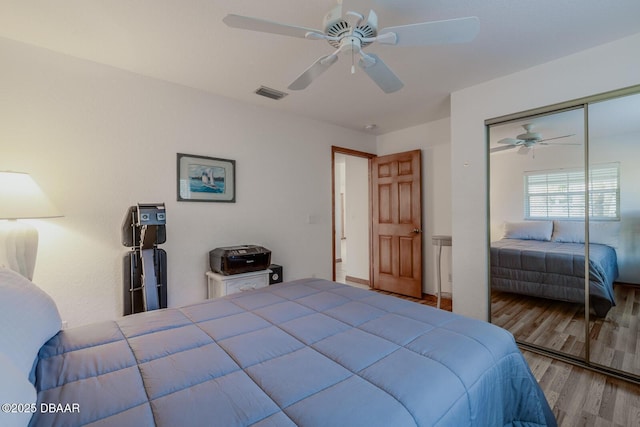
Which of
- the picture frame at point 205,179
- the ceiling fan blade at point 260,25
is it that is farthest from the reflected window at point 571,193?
the picture frame at point 205,179

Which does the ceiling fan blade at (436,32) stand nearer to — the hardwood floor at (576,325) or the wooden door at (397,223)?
the hardwood floor at (576,325)

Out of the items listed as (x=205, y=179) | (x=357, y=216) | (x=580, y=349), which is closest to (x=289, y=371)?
(x=205, y=179)

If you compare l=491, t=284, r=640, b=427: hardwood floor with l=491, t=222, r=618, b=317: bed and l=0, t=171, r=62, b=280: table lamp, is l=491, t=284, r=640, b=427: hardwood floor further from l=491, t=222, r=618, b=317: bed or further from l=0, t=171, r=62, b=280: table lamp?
l=0, t=171, r=62, b=280: table lamp

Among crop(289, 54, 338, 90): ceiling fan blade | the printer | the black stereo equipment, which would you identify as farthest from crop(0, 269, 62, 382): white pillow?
the black stereo equipment

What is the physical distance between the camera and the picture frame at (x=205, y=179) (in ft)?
9.14

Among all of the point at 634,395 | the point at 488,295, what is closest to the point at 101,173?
the point at 488,295

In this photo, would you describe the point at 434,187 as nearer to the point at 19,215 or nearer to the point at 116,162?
Answer: the point at 116,162

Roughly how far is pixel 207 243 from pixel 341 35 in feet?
7.59

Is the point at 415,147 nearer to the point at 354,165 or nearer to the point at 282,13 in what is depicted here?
the point at 354,165

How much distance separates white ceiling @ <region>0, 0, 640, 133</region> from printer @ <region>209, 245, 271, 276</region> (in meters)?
1.65

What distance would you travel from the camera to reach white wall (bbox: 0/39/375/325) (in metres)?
2.13

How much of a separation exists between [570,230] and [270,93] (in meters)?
3.09

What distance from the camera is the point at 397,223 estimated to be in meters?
4.29

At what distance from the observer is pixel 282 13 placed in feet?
5.83
